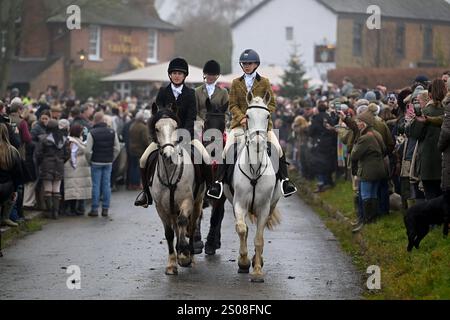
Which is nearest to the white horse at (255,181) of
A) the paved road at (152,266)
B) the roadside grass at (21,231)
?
the paved road at (152,266)

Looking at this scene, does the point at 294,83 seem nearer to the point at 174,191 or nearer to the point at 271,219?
the point at 271,219

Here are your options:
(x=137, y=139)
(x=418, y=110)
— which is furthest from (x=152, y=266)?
(x=137, y=139)

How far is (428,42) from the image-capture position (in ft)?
120

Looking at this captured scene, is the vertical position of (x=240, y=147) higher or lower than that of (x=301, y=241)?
higher

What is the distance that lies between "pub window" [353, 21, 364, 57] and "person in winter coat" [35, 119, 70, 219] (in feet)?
107

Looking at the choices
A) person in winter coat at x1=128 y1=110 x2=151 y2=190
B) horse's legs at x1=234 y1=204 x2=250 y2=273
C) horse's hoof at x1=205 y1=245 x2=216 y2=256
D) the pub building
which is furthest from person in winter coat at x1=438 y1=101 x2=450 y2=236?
the pub building

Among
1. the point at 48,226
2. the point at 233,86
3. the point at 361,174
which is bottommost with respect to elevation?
the point at 48,226

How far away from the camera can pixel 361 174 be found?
18.2 meters

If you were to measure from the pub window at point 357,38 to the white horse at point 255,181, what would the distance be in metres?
38.9

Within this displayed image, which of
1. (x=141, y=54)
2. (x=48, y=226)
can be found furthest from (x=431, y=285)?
(x=141, y=54)

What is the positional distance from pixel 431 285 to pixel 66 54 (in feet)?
171

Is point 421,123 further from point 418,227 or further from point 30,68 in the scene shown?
point 30,68
